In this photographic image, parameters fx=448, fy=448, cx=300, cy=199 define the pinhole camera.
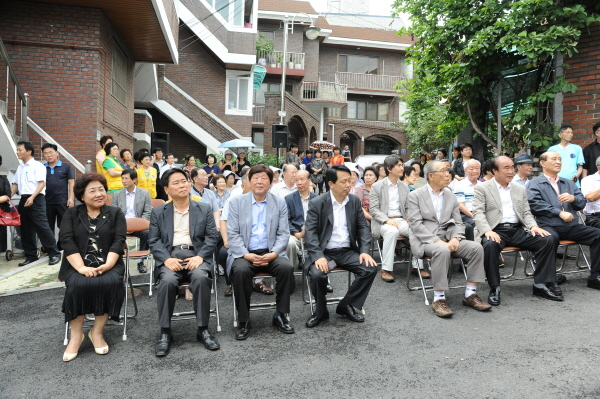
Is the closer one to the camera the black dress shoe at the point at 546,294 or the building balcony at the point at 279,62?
the black dress shoe at the point at 546,294

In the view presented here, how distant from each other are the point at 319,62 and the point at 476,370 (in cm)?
2934

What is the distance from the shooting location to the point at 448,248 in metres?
5.00

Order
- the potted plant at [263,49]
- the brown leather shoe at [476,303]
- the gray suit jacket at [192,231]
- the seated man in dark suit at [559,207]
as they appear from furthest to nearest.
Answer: the potted plant at [263,49], the seated man in dark suit at [559,207], the brown leather shoe at [476,303], the gray suit jacket at [192,231]

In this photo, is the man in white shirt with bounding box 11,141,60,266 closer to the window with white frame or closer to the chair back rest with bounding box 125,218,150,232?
the chair back rest with bounding box 125,218,150,232

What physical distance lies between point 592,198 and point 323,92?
2335 cm

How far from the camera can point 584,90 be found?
27.3 feet

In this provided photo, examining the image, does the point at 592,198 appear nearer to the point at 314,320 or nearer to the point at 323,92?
the point at 314,320

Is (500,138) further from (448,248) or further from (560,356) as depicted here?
(560,356)

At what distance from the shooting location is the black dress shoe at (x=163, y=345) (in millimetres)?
3891

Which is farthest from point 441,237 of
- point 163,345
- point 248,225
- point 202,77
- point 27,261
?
point 202,77

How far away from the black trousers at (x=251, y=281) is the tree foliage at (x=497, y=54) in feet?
20.1

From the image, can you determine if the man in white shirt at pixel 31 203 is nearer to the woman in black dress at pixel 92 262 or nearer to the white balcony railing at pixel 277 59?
the woman in black dress at pixel 92 262

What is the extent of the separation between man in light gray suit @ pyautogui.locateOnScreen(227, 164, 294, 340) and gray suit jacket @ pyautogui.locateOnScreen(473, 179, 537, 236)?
2.48m

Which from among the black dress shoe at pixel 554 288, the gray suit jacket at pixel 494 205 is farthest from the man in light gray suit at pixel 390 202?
the black dress shoe at pixel 554 288
